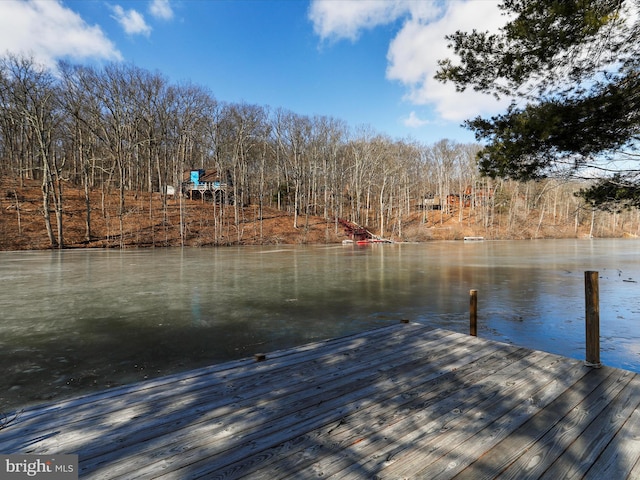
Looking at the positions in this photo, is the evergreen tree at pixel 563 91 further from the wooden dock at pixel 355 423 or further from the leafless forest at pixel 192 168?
the leafless forest at pixel 192 168

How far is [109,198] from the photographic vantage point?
34750mm

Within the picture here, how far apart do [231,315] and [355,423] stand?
5.12m

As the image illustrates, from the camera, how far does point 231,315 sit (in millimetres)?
7098

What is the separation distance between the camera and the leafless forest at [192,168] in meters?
29.0

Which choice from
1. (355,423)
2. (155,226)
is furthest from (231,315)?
(155,226)

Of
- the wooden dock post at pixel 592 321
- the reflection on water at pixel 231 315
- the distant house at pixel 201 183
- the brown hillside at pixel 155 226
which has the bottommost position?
the reflection on water at pixel 231 315

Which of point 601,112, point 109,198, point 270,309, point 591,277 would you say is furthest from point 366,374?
point 109,198

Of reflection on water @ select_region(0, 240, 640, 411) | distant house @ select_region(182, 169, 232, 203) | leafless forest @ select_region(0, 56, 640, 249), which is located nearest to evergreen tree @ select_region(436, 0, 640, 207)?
reflection on water @ select_region(0, 240, 640, 411)

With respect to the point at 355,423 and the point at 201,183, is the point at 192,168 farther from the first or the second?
the point at 355,423

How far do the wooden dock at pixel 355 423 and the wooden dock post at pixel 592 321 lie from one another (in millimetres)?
142

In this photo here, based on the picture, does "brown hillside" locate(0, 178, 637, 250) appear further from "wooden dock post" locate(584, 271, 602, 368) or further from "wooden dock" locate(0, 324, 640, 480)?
"wooden dock post" locate(584, 271, 602, 368)

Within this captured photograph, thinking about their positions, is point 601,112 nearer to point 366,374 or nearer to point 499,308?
point 499,308

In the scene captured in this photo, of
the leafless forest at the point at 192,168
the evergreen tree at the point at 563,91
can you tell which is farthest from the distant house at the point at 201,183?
the evergreen tree at the point at 563,91

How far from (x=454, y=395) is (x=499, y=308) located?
5612mm
